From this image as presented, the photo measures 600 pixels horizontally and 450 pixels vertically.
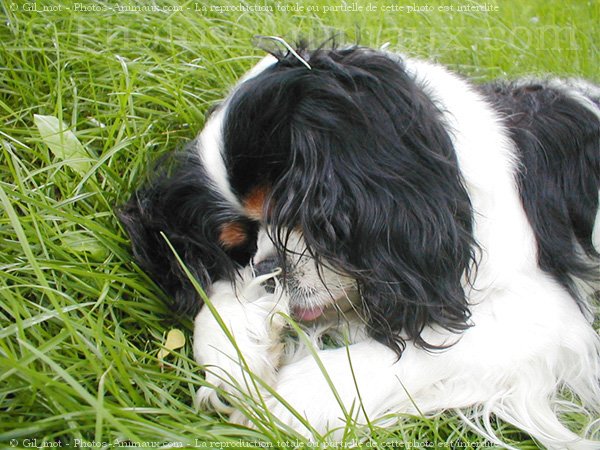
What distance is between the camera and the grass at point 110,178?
1891 millimetres

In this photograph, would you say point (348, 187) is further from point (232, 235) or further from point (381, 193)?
point (232, 235)

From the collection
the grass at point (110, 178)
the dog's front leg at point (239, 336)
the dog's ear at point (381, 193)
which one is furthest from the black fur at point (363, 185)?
the grass at point (110, 178)

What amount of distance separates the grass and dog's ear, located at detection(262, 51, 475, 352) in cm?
44

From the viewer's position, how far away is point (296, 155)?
221 cm

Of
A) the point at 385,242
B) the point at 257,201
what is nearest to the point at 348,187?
the point at 385,242

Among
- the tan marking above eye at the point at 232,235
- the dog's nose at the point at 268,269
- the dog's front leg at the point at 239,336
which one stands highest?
the tan marking above eye at the point at 232,235

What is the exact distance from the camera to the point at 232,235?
8.22 feet

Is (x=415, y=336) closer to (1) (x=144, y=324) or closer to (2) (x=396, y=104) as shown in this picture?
(2) (x=396, y=104)

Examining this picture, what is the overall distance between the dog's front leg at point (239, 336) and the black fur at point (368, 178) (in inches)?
11.3

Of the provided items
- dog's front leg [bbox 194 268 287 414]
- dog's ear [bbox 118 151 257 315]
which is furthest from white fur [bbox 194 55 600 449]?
dog's ear [bbox 118 151 257 315]

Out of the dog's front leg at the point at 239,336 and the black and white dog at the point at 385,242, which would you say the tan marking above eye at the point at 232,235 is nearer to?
the black and white dog at the point at 385,242

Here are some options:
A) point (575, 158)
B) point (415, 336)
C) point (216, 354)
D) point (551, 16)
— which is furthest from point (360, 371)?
point (551, 16)

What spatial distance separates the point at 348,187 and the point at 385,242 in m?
0.21

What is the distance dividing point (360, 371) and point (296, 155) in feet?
2.31
